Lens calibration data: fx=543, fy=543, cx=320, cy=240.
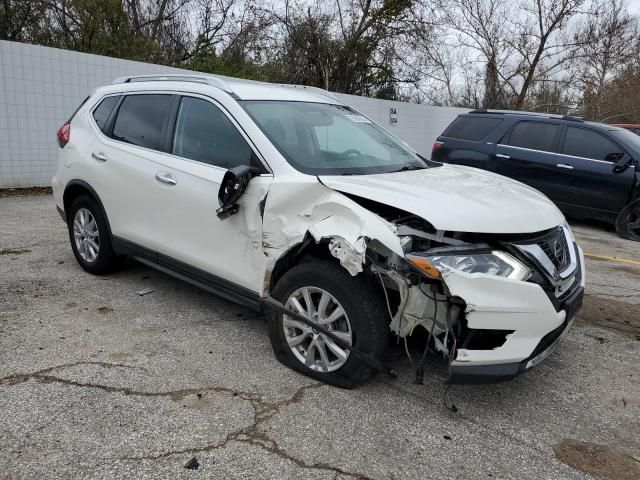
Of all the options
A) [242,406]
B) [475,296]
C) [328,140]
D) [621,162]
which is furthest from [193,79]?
[621,162]

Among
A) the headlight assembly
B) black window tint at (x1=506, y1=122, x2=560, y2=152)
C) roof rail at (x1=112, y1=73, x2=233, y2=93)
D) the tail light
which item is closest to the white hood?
the headlight assembly

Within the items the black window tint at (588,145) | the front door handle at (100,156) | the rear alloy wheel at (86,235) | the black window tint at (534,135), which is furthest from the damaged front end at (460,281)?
the black window tint at (534,135)

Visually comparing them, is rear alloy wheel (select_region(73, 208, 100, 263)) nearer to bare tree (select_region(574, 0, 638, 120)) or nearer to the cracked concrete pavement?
the cracked concrete pavement

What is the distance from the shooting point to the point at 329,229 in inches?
120

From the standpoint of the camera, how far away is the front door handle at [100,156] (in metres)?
4.66

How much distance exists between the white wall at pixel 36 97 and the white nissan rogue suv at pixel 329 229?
5.64 metres

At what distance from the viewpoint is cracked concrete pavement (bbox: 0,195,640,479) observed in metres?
2.58

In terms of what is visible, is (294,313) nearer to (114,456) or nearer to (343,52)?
(114,456)

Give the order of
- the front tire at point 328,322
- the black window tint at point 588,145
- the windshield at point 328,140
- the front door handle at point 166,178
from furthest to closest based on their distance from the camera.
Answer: the black window tint at point 588,145 → the front door handle at point 166,178 → the windshield at point 328,140 → the front tire at point 328,322

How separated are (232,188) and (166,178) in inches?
33.0

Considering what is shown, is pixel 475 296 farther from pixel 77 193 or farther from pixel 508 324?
pixel 77 193

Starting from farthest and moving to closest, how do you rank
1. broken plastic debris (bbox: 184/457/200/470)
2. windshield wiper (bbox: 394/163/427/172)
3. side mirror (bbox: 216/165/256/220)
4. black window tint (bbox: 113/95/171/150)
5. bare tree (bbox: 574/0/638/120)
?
bare tree (bbox: 574/0/638/120)
black window tint (bbox: 113/95/171/150)
windshield wiper (bbox: 394/163/427/172)
side mirror (bbox: 216/165/256/220)
broken plastic debris (bbox: 184/457/200/470)

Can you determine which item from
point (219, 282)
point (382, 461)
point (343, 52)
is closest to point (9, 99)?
point (219, 282)

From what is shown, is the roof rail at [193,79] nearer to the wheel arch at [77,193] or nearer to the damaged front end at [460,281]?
the wheel arch at [77,193]
